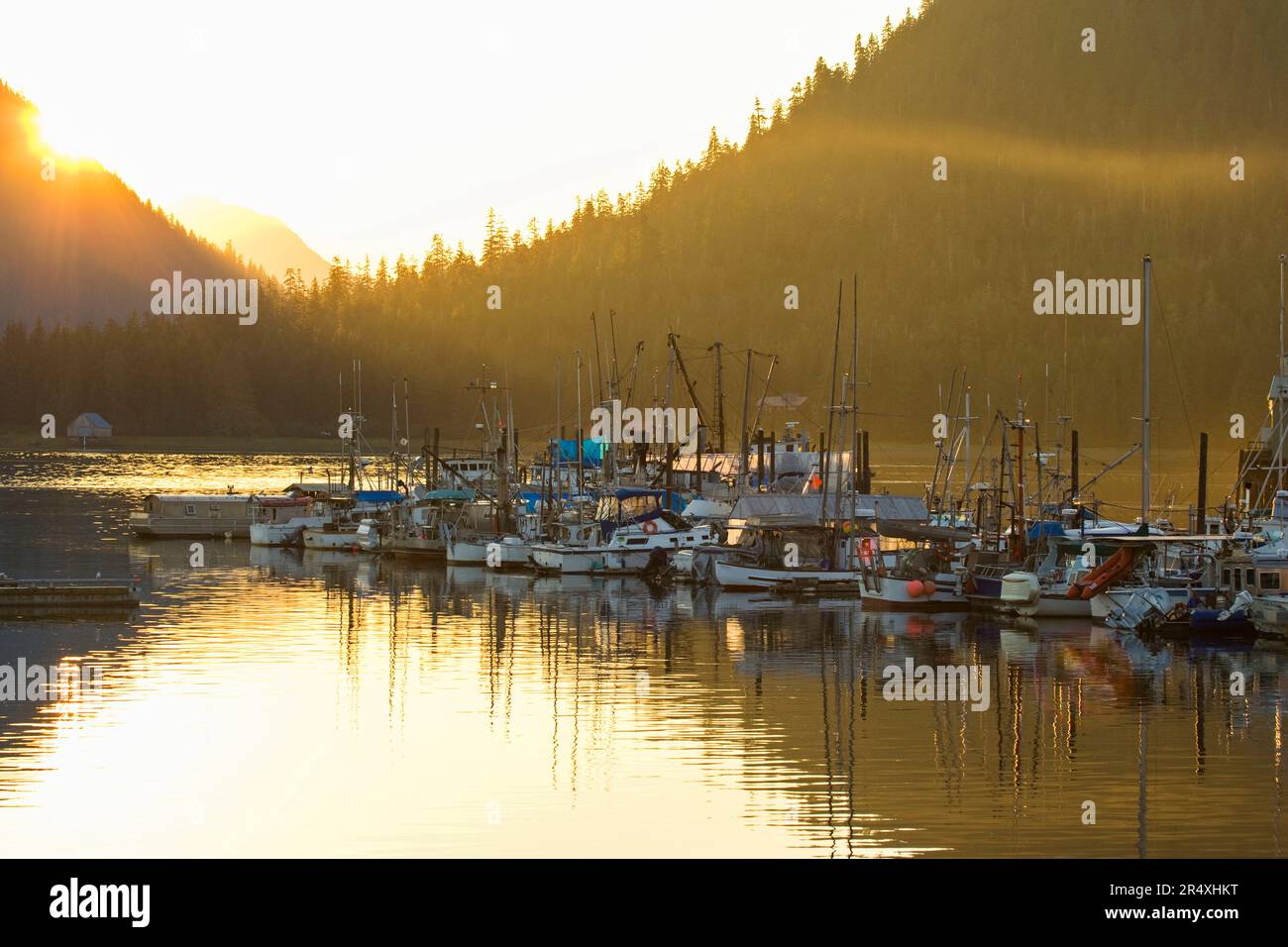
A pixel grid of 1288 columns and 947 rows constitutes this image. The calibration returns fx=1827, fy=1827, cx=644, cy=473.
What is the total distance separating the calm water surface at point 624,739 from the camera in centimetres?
3147

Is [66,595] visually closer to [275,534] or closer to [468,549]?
[468,549]

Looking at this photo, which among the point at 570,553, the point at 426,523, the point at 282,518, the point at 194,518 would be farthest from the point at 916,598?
the point at 194,518

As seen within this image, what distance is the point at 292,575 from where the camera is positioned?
271 ft

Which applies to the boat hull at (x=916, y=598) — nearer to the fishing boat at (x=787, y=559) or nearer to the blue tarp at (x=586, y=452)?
the fishing boat at (x=787, y=559)

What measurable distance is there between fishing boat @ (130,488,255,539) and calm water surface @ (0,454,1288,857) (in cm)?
3959

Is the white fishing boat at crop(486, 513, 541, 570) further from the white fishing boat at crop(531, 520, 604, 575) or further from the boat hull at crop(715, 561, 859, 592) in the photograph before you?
the boat hull at crop(715, 561, 859, 592)

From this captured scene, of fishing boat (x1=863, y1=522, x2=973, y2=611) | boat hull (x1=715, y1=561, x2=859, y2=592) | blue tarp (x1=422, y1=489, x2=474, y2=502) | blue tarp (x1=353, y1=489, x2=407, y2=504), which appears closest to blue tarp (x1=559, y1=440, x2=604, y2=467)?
blue tarp (x1=353, y1=489, x2=407, y2=504)

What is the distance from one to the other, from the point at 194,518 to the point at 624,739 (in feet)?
238

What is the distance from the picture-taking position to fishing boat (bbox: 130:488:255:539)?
4168 inches

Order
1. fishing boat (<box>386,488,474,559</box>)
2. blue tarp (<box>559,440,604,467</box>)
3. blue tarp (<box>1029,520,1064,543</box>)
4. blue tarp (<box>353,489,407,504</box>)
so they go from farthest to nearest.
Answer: blue tarp (<box>559,440,604,467</box>), blue tarp (<box>353,489,407,504</box>), fishing boat (<box>386,488,474,559</box>), blue tarp (<box>1029,520,1064,543</box>)
